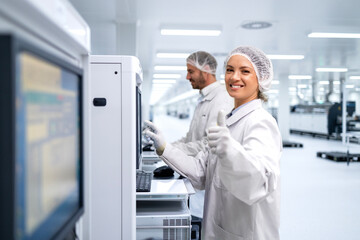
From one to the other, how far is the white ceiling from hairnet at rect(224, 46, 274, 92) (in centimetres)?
289

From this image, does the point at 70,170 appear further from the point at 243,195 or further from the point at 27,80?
the point at 243,195

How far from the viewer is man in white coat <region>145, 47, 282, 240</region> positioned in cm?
112

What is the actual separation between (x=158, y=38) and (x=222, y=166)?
5.53 metres

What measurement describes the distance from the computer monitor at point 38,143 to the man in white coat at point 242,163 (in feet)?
1.73

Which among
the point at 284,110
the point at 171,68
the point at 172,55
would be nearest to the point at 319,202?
the point at 172,55

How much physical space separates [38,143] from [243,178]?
742mm

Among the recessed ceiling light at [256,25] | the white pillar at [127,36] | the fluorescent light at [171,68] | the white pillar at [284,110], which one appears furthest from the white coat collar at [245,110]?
the white pillar at [284,110]

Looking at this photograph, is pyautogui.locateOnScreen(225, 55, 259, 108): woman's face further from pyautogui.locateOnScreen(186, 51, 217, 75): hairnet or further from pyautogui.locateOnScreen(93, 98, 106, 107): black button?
pyautogui.locateOnScreen(186, 51, 217, 75): hairnet

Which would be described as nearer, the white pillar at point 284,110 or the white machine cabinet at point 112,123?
the white machine cabinet at point 112,123

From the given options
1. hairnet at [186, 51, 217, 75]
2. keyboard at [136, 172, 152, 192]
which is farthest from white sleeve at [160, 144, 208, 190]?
hairnet at [186, 51, 217, 75]

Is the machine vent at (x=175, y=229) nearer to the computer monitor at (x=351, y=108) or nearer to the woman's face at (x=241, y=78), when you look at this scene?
the woman's face at (x=241, y=78)

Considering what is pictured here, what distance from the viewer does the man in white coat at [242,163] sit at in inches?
44.2

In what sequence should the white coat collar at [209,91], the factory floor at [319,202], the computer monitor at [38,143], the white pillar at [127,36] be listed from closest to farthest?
the computer monitor at [38,143] < the white coat collar at [209,91] < the factory floor at [319,202] < the white pillar at [127,36]

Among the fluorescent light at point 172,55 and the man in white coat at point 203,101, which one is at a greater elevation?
the fluorescent light at point 172,55
